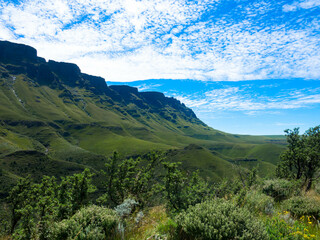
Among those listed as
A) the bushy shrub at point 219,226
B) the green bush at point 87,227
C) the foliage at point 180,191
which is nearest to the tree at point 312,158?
the foliage at point 180,191

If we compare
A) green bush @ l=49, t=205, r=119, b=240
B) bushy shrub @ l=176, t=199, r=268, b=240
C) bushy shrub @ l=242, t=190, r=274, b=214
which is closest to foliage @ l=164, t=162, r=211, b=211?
bushy shrub @ l=242, t=190, r=274, b=214

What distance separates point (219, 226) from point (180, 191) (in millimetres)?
4763

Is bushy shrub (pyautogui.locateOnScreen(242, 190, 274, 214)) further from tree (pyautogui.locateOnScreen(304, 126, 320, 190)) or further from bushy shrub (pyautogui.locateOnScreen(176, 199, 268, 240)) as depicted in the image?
tree (pyautogui.locateOnScreen(304, 126, 320, 190))

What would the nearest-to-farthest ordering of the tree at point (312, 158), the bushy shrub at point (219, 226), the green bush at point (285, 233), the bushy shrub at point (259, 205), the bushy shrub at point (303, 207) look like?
the bushy shrub at point (219, 226) → the green bush at point (285, 233) → the bushy shrub at point (303, 207) → the bushy shrub at point (259, 205) → the tree at point (312, 158)

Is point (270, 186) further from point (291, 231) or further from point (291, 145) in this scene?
point (291, 145)

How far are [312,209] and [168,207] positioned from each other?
6811mm

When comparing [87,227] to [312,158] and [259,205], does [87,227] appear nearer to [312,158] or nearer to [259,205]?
[259,205]

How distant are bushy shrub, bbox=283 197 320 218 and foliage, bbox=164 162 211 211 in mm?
4089

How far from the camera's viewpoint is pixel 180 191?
33.7 feet

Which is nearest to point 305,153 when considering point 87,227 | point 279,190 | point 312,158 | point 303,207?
point 312,158

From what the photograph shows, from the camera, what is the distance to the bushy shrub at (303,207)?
8.74m

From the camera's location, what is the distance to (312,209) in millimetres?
8758

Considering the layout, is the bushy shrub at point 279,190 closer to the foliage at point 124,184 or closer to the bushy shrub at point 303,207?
the bushy shrub at point 303,207

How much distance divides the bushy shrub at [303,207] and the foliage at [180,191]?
13.4 feet
